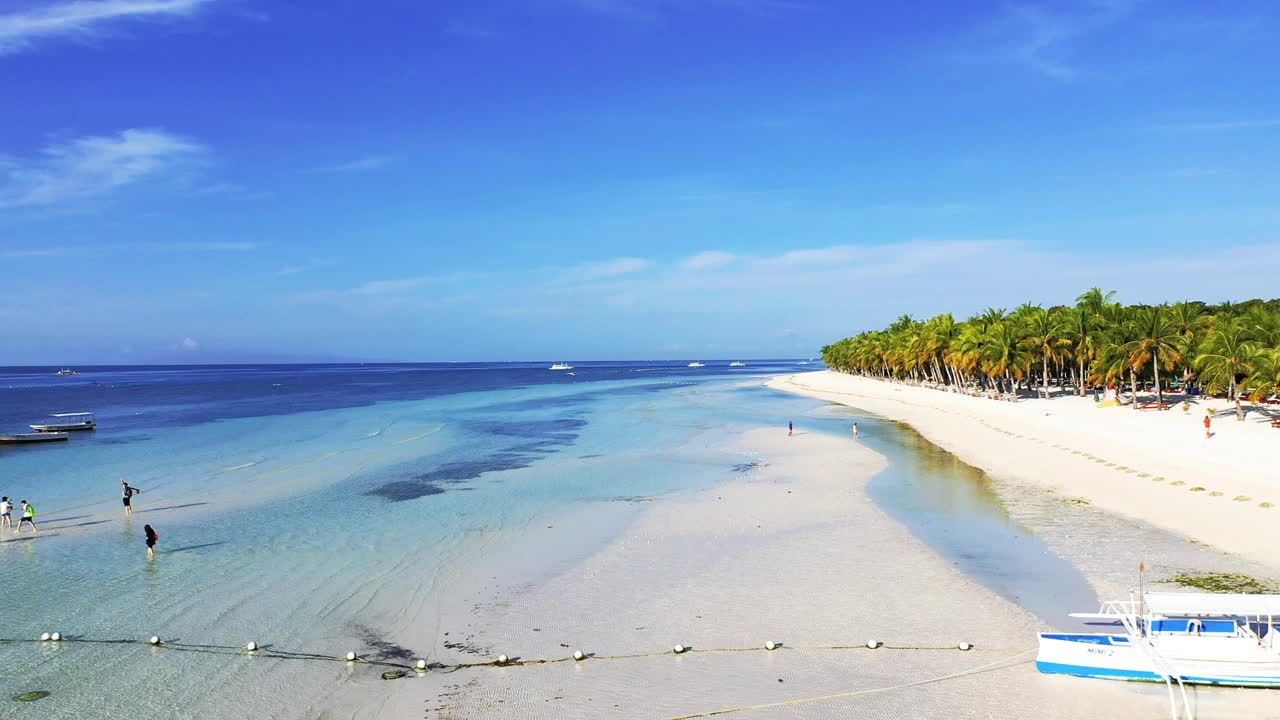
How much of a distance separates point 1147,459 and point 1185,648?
24.8m

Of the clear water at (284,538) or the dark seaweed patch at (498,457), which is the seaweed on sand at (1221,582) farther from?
the dark seaweed patch at (498,457)

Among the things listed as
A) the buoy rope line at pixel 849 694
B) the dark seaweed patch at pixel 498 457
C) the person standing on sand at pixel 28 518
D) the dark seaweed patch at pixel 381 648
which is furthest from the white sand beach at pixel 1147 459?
the person standing on sand at pixel 28 518

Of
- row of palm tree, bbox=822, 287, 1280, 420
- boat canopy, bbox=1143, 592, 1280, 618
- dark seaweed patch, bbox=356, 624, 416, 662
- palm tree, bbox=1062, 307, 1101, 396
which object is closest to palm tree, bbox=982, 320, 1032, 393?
row of palm tree, bbox=822, 287, 1280, 420

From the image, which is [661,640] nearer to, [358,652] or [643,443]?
[358,652]

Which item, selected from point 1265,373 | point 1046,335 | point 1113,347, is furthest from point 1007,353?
point 1265,373

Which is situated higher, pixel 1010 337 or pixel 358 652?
pixel 1010 337

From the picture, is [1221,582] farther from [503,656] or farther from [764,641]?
[503,656]

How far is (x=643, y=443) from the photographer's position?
166ft

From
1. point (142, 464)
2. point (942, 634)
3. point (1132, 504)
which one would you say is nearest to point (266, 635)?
point (942, 634)

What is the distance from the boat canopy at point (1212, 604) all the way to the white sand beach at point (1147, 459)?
726 centimetres

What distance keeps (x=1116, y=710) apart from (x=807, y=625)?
5665mm

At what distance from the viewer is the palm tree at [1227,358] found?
41531 mm

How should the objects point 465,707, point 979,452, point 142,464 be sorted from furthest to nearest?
point 142,464 → point 979,452 → point 465,707

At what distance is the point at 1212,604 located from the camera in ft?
42.1
